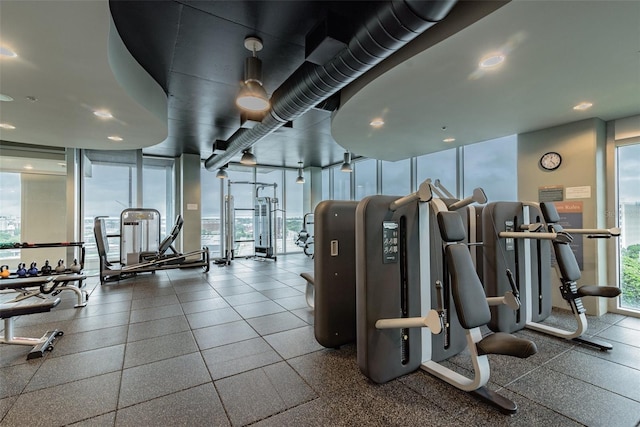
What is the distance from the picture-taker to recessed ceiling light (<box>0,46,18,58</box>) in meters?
2.31

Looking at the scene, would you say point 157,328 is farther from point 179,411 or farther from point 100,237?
point 100,237

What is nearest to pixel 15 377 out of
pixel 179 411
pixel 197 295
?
pixel 179 411

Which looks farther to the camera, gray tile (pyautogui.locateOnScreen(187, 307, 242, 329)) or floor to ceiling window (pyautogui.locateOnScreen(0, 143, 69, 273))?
floor to ceiling window (pyautogui.locateOnScreen(0, 143, 69, 273))

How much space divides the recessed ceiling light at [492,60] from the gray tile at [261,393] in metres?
2.95

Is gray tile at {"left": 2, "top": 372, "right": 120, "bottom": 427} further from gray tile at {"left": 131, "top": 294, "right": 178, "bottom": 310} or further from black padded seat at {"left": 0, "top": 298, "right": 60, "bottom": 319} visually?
gray tile at {"left": 131, "top": 294, "right": 178, "bottom": 310}

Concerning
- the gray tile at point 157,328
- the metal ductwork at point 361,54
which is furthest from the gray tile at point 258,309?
the metal ductwork at point 361,54

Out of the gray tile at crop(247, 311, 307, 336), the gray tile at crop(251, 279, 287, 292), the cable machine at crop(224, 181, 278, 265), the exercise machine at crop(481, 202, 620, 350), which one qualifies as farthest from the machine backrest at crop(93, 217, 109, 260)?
the exercise machine at crop(481, 202, 620, 350)

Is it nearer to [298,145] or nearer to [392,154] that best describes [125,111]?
[298,145]

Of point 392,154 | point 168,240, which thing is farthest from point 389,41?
point 168,240

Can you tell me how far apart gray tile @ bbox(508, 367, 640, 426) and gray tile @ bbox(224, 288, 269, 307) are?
3.39 metres

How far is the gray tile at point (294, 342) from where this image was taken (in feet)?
9.11

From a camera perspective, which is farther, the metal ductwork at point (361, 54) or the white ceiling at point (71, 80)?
the white ceiling at point (71, 80)

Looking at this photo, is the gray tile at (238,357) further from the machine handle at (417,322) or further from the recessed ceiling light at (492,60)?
the recessed ceiling light at (492,60)

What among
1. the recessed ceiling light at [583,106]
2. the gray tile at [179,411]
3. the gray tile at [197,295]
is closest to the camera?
the gray tile at [179,411]
